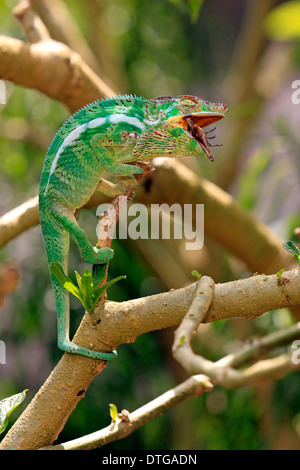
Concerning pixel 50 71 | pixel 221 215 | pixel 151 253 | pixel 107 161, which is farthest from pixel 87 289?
pixel 151 253

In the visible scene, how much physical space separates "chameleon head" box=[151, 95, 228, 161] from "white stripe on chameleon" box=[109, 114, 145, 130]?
Answer: 3cm

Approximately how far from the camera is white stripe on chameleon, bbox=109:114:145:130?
735 millimetres

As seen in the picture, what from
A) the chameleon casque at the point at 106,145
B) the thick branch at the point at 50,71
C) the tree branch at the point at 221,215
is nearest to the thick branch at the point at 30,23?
the thick branch at the point at 50,71

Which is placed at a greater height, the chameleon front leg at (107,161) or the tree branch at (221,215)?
the tree branch at (221,215)

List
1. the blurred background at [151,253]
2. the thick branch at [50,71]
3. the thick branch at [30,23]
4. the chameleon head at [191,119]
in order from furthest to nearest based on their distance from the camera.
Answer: the blurred background at [151,253]
the thick branch at [30,23]
the thick branch at [50,71]
the chameleon head at [191,119]

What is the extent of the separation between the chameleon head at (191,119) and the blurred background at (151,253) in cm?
97

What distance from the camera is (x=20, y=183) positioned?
212cm

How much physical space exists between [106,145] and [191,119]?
4.3 inches

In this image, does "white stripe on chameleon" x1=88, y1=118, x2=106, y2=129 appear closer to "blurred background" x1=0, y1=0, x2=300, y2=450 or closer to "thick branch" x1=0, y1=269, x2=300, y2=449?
"thick branch" x1=0, y1=269, x2=300, y2=449

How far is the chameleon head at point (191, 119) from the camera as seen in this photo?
71 cm

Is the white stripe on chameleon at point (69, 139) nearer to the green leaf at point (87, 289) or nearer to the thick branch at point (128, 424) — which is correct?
the green leaf at point (87, 289)

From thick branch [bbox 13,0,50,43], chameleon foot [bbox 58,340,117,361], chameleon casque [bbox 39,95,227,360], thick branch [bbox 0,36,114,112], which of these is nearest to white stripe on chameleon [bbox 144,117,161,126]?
chameleon casque [bbox 39,95,227,360]

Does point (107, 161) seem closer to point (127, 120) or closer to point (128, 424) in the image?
point (127, 120)

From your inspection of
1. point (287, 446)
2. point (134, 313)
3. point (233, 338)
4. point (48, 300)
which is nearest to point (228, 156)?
point (233, 338)
